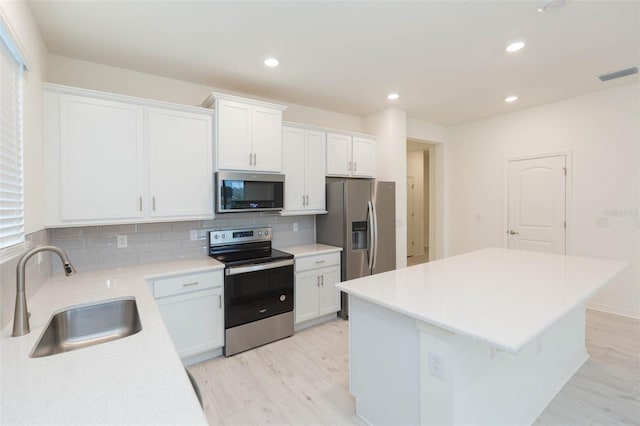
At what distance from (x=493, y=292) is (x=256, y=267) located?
1908 mm

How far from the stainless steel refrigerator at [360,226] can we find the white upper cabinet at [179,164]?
1.45 metres

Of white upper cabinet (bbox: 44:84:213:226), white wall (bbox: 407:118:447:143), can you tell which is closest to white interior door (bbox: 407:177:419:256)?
white wall (bbox: 407:118:447:143)

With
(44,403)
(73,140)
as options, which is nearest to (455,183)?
(73,140)

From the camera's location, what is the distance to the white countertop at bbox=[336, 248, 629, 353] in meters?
1.25

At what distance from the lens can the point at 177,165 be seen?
2.63 meters

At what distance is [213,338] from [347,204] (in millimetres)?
1925

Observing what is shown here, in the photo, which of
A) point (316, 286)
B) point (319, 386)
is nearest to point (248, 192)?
point (316, 286)

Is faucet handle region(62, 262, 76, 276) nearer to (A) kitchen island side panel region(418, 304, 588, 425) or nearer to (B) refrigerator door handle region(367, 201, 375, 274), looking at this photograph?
(A) kitchen island side panel region(418, 304, 588, 425)

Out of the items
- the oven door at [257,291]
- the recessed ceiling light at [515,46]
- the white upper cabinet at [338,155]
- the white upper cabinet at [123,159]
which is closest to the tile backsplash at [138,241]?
the white upper cabinet at [123,159]

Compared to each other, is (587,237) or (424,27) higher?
(424,27)

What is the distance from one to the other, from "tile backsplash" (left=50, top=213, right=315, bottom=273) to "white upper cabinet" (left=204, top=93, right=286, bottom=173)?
2.10 feet

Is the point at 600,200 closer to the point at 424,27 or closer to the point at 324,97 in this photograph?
the point at 424,27

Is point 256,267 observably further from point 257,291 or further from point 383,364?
point 383,364

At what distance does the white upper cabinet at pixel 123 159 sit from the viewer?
2.18 meters
